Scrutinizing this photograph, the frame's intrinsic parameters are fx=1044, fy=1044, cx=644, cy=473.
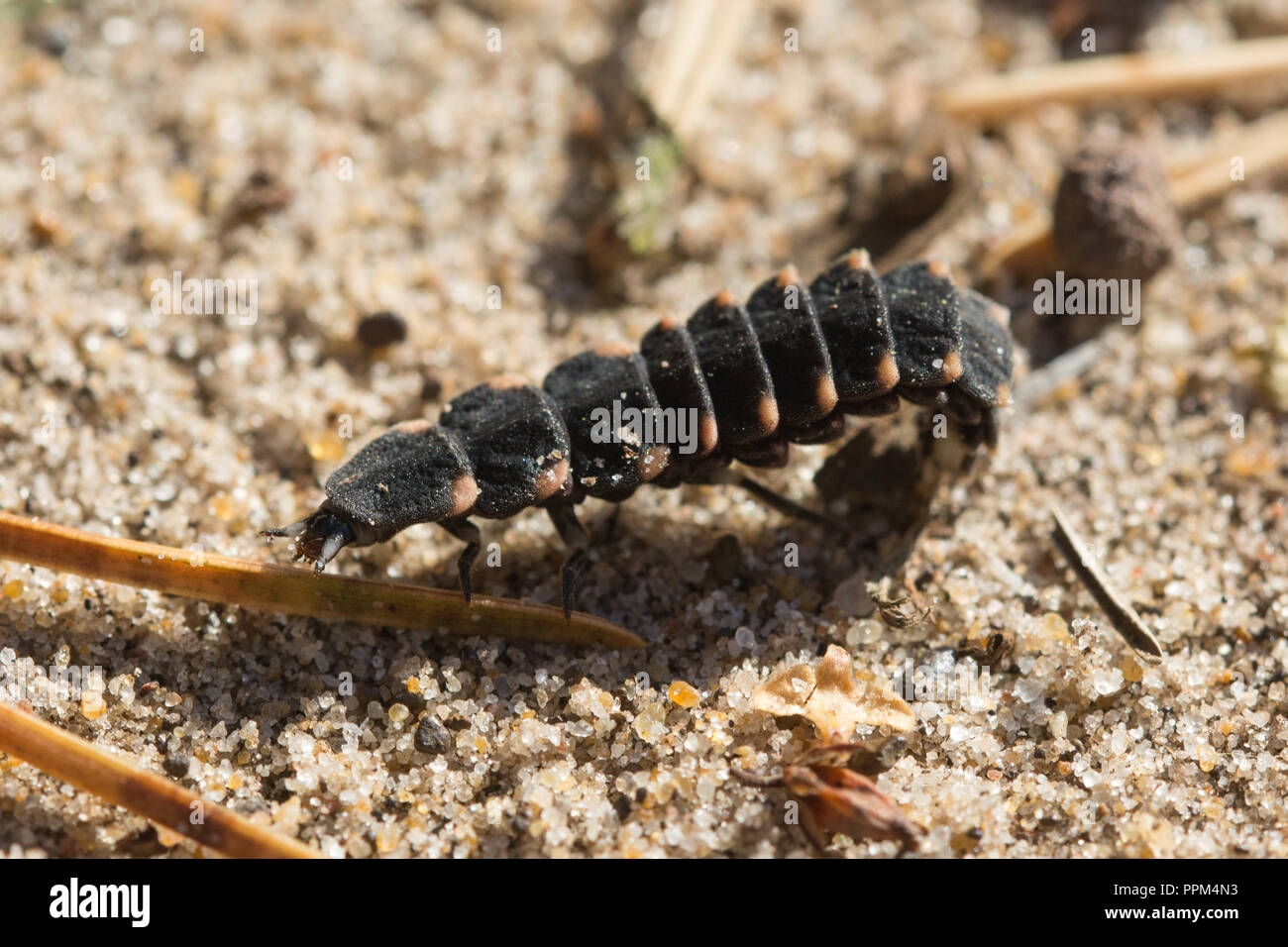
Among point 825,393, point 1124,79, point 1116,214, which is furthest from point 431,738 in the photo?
point 1124,79

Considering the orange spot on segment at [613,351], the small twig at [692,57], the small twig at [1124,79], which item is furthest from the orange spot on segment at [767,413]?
the small twig at [1124,79]

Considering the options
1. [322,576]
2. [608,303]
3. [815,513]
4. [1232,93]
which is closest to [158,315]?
[322,576]

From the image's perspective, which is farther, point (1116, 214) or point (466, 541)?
point (1116, 214)

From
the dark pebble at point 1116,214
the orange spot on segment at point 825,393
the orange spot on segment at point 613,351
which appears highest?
the dark pebble at point 1116,214

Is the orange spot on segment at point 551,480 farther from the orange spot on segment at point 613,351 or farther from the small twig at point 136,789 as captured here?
the small twig at point 136,789

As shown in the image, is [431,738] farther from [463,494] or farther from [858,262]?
[858,262]

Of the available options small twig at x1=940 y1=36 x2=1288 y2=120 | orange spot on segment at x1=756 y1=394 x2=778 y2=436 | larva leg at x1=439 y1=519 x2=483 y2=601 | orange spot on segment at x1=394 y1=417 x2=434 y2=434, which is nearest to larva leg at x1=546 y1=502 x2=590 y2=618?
larva leg at x1=439 y1=519 x2=483 y2=601
